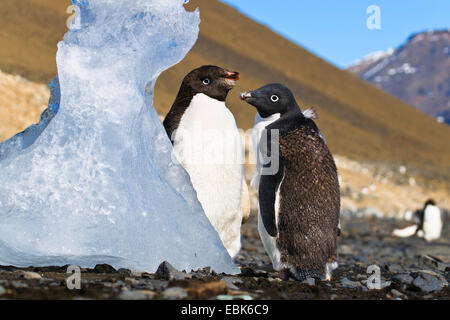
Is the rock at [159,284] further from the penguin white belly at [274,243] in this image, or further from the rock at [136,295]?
the penguin white belly at [274,243]

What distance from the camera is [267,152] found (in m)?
4.87

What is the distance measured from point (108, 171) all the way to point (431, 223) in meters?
12.5

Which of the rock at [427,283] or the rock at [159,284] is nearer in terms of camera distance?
the rock at [159,284]

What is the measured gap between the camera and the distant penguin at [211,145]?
524 cm

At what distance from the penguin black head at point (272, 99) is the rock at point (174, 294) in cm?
230

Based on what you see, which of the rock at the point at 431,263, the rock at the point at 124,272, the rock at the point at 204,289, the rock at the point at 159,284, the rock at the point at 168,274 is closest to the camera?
the rock at the point at 204,289

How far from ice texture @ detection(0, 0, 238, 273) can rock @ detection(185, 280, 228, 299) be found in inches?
46.6

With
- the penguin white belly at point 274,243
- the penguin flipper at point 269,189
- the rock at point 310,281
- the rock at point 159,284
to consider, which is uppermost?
the penguin flipper at point 269,189

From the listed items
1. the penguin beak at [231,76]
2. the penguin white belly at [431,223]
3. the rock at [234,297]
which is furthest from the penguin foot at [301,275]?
the penguin white belly at [431,223]

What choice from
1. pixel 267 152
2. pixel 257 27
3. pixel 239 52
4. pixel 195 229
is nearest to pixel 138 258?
pixel 195 229

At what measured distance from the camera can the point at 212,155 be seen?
5.24 meters

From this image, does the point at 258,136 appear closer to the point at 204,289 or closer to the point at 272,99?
the point at 272,99

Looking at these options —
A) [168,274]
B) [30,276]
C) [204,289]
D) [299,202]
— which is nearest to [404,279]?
[299,202]

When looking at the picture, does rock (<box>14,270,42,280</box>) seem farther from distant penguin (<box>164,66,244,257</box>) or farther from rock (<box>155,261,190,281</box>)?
distant penguin (<box>164,66,244,257</box>)
